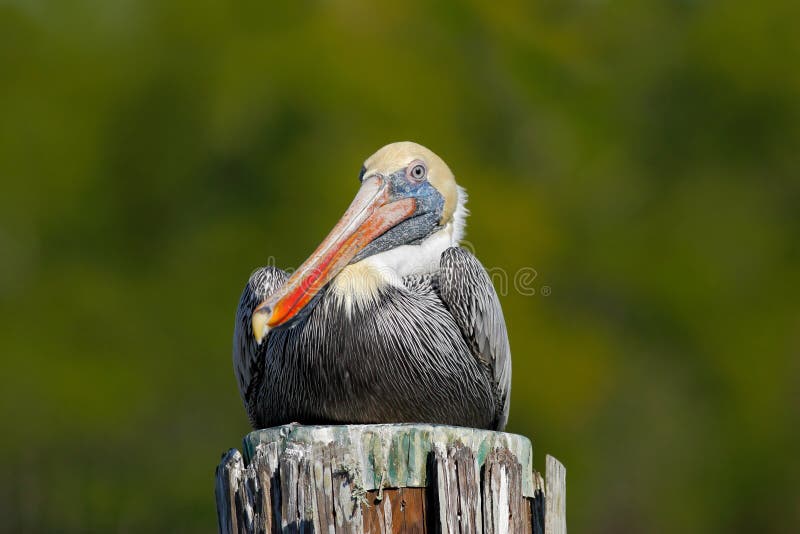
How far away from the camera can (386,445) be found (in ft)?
10.7

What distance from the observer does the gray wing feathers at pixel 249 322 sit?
4223mm

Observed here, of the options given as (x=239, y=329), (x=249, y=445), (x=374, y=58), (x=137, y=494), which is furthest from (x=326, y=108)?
(x=249, y=445)

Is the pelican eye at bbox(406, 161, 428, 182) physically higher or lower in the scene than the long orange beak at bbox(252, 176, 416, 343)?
higher

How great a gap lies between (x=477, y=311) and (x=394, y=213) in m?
0.50

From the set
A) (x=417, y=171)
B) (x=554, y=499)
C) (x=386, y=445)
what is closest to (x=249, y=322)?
(x=417, y=171)

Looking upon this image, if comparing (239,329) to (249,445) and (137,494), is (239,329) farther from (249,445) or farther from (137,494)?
(137,494)

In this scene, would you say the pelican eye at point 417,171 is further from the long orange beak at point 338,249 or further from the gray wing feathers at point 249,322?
the gray wing feathers at point 249,322

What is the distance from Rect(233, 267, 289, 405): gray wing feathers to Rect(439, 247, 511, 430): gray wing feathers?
63 centimetres

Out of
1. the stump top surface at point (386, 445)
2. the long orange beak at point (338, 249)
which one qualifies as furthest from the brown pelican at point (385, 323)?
the stump top surface at point (386, 445)

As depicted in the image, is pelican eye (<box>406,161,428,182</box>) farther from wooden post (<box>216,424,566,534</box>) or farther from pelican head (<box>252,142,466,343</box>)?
wooden post (<box>216,424,566,534</box>)

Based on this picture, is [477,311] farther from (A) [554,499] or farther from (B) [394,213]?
(A) [554,499]

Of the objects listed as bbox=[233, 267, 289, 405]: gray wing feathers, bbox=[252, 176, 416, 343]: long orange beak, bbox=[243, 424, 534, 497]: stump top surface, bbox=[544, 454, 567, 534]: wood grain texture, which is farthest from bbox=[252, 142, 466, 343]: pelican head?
bbox=[544, 454, 567, 534]: wood grain texture

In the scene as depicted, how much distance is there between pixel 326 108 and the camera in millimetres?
10289

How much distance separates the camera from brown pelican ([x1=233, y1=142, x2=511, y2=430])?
3754 mm
